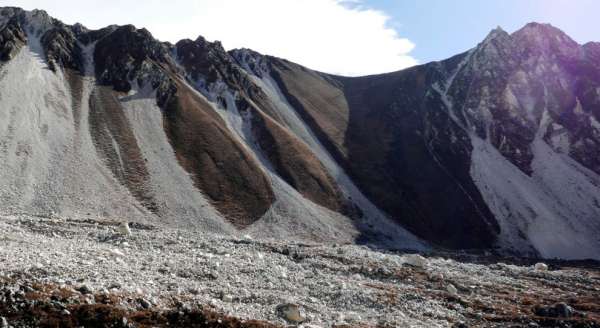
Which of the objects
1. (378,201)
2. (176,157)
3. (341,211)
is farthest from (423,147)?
(176,157)

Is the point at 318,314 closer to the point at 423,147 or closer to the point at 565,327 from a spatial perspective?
the point at 565,327

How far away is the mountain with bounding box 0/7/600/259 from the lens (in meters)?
75.9

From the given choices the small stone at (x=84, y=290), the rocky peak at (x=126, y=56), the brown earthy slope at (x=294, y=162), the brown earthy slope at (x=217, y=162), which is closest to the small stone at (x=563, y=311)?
the small stone at (x=84, y=290)

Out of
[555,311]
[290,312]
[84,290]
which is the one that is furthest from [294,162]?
[84,290]

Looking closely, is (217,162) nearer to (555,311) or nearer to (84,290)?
(555,311)

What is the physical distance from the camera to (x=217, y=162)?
8900 cm

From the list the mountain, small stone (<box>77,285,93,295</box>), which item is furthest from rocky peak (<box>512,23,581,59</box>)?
small stone (<box>77,285,93,295</box>)

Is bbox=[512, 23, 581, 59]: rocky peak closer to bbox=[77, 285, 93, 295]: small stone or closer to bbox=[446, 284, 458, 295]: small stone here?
bbox=[446, 284, 458, 295]: small stone

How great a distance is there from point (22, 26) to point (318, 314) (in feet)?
426

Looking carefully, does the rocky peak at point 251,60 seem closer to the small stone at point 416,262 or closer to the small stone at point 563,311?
the small stone at point 416,262

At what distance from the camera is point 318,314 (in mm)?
28156

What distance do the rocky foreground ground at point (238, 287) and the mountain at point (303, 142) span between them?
23513 mm

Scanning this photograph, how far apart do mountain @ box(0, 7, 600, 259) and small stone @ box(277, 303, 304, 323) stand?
1761 inches

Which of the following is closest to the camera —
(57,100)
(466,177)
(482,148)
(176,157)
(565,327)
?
(565,327)
